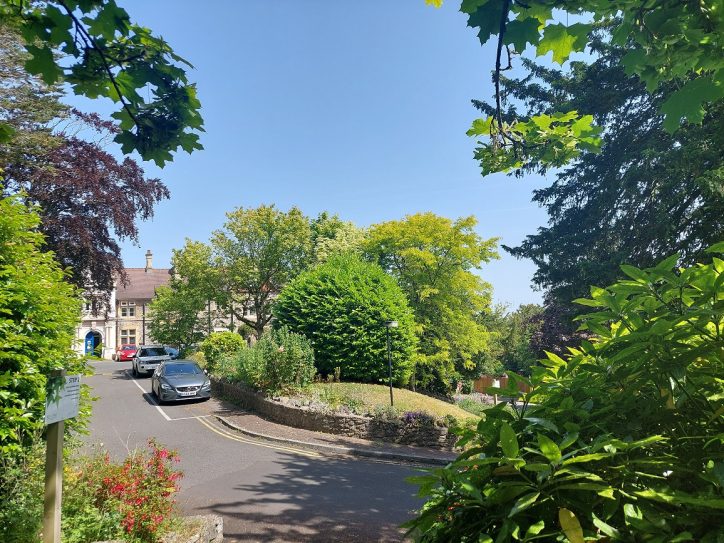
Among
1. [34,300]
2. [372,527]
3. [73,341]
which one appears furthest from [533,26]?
[372,527]

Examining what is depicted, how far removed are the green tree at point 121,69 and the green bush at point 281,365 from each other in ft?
41.1

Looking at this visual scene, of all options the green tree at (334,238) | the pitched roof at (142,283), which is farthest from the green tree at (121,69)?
the pitched roof at (142,283)

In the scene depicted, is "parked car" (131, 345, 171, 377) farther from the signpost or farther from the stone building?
the stone building

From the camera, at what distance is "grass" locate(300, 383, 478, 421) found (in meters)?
14.0

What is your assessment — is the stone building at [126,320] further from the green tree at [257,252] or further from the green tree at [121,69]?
the green tree at [121,69]

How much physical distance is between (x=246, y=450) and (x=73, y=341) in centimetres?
639

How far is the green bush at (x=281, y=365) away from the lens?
15211mm

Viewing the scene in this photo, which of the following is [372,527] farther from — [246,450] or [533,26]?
[533,26]

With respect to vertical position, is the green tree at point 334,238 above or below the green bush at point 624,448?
above

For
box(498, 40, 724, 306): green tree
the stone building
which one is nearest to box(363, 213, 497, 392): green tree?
box(498, 40, 724, 306): green tree

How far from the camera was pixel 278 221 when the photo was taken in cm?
2800

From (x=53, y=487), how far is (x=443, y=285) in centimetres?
1867

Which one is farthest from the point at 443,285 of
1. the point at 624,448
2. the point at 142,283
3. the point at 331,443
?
the point at 142,283

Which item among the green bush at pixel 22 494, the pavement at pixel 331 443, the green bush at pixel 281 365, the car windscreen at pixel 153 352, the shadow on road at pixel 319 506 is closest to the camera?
the green bush at pixel 22 494
